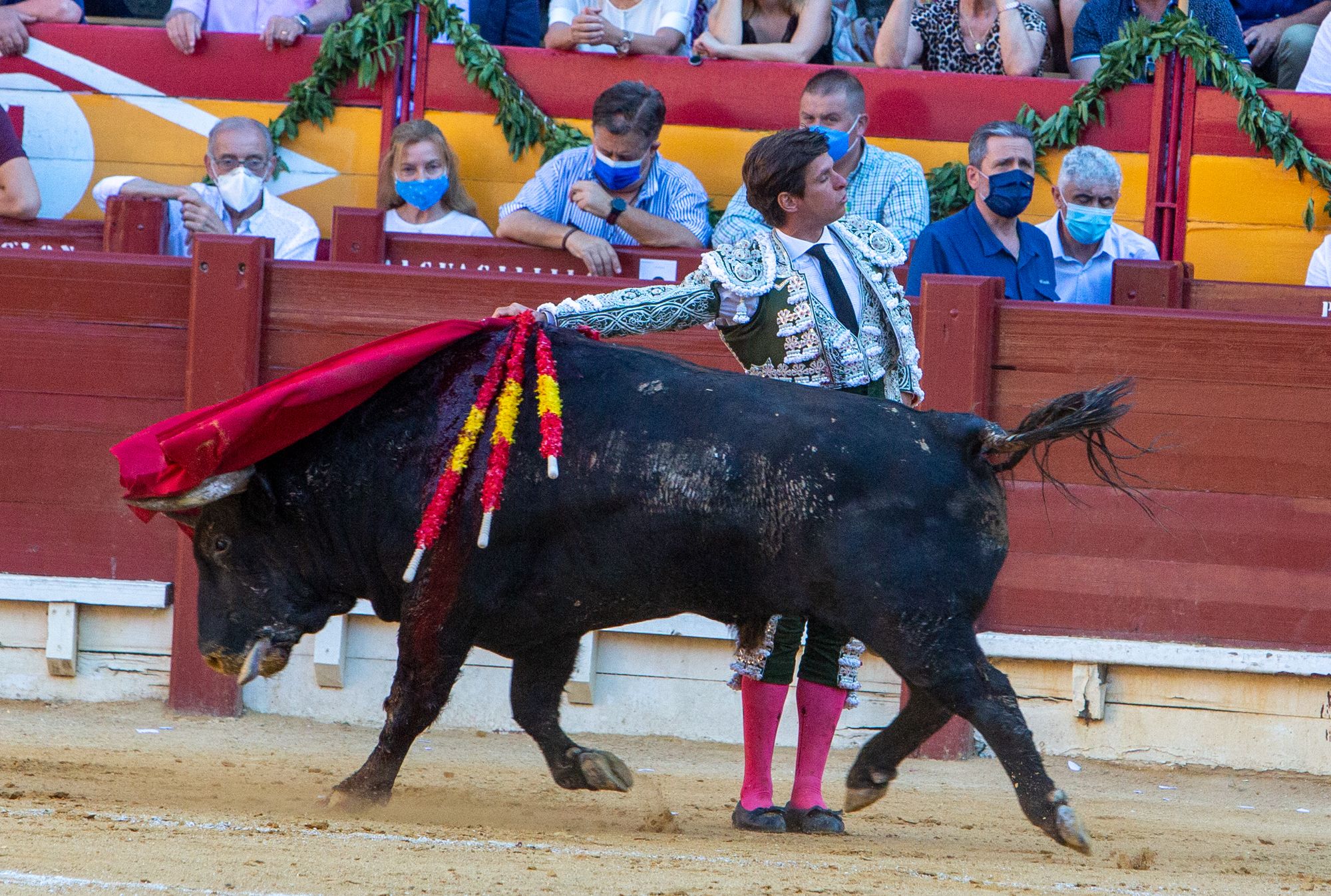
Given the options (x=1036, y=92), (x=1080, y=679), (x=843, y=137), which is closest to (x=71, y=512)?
(x=843, y=137)

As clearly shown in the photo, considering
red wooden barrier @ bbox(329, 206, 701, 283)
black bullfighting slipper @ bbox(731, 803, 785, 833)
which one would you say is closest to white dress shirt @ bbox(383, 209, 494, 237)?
red wooden barrier @ bbox(329, 206, 701, 283)

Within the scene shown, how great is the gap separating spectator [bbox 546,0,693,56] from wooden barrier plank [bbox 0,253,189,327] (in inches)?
87.8

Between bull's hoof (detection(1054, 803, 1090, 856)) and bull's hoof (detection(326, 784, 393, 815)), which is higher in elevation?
bull's hoof (detection(1054, 803, 1090, 856))

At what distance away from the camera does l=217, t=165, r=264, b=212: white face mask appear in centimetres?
608

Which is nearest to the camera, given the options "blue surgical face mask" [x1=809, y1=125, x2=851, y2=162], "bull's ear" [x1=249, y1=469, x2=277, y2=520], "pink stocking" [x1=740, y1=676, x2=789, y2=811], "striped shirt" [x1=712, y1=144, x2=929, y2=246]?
"bull's ear" [x1=249, y1=469, x2=277, y2=520]

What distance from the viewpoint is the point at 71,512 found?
5211 millimetres

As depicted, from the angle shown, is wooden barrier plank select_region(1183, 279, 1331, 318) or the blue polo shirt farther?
wooden barrier plank select_region(1183, 279, 1331, 318)

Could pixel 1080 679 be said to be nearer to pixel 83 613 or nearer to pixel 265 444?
pixel 265 444

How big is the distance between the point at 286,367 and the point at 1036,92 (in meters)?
3.29

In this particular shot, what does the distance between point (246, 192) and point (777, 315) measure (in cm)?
303

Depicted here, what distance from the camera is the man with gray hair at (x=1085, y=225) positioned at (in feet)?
18.8

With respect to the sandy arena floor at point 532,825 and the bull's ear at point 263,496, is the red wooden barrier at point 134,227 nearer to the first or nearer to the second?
the sandy arena floor at point 532,825

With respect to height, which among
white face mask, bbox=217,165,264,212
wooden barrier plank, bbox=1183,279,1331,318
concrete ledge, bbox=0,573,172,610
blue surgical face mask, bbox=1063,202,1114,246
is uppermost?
blue surgical face mask, bbox=1063,202,1114,246

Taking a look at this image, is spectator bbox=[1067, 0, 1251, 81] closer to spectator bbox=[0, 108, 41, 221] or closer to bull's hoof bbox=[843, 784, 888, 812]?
bull's hoof bbox=[843, 784, 888, 812]
